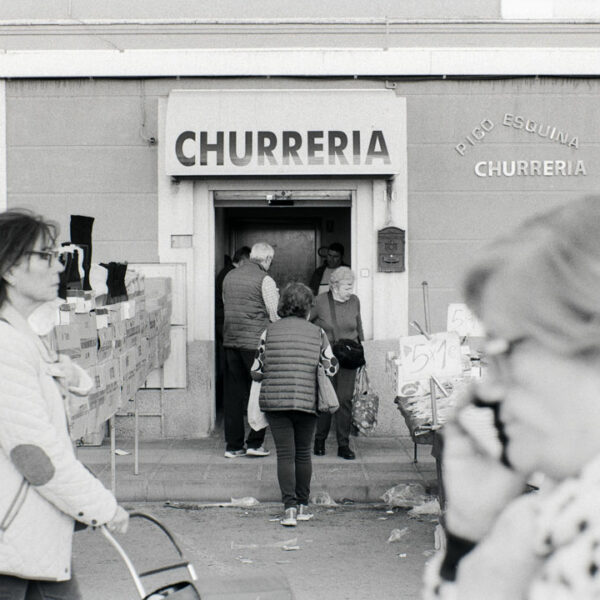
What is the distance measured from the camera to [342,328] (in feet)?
27.5

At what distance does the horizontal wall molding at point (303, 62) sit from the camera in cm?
923

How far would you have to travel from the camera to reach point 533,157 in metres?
9.32

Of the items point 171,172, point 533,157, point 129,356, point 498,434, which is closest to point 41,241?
point 498,434

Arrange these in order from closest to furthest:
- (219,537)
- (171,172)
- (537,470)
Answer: (537,470), (219,537), (171,172)

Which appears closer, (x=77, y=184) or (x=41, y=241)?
(x=41, y=241)

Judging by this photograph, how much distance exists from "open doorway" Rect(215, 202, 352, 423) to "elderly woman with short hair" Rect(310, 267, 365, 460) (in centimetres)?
307

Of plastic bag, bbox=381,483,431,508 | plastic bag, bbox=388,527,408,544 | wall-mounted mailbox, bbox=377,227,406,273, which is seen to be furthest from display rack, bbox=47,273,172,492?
wall-mounted mailbox, bbox=377,227,406,273

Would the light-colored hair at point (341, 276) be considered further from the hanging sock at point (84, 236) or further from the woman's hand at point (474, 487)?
the woman's hand at point (474, 487)

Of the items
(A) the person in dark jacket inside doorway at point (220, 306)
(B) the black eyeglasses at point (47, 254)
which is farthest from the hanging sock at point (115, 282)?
(B) the black eyeglasses at point (47, 254)

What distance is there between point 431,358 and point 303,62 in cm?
425

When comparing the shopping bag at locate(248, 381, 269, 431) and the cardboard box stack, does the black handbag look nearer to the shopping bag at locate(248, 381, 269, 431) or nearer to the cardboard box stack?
the shopping bag at locate(248, 381, 269, 431)

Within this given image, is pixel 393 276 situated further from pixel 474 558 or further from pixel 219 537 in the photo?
pixel 474 558

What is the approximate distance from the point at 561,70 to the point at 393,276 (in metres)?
2.58

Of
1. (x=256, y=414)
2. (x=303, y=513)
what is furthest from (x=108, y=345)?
(x=303, y=513)
